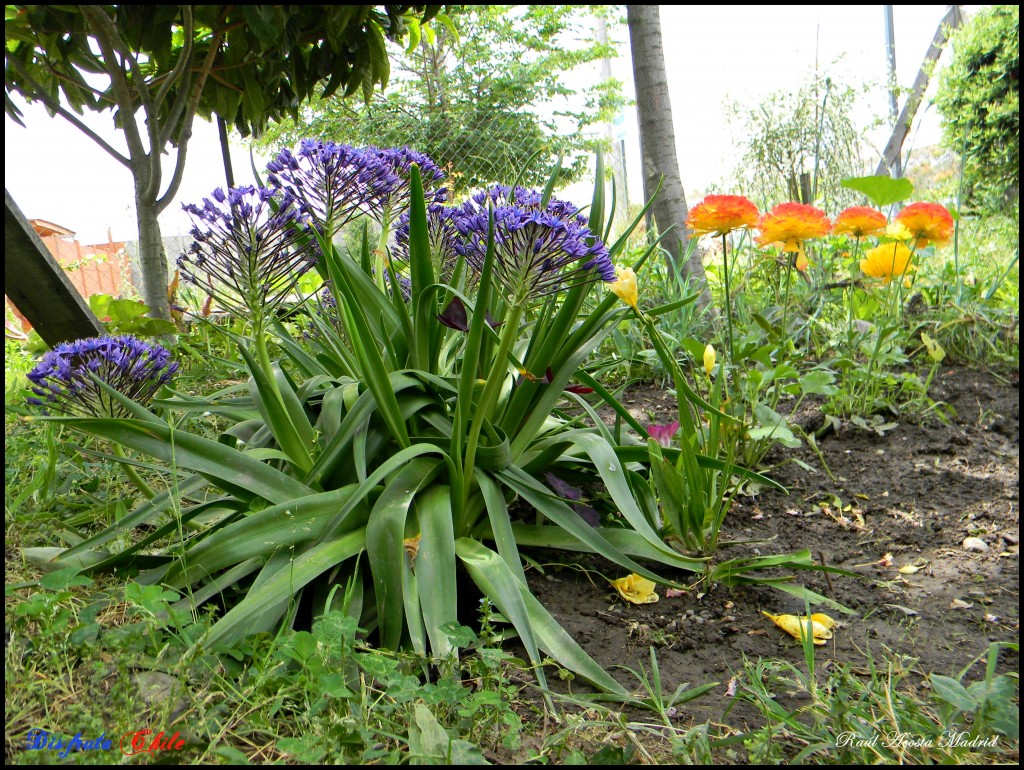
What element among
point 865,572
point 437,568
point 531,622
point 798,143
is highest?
point 798,143

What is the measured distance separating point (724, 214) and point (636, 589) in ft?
3.48

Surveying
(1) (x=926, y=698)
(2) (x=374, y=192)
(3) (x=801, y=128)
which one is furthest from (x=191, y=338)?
(3) (x=801, y=128)

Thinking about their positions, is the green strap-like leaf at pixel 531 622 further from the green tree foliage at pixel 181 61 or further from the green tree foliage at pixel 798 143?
the green tree foliage at pixel 798 143

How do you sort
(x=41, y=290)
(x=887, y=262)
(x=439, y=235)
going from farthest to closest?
(x=887, y=262) → (x=41, y=290) → (x=439, y=235)

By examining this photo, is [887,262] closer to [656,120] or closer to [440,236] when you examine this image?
[656,120]

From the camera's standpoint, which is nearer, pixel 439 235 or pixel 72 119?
pixel 439 235

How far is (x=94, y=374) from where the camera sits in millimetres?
1431

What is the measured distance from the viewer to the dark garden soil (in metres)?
1.37

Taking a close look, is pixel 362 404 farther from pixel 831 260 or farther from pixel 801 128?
pixel 801 128

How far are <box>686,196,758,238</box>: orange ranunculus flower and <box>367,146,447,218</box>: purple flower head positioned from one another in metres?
0.73

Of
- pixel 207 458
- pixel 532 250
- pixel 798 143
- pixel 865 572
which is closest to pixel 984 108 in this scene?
pixel 798 143

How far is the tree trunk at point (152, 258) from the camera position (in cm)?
244

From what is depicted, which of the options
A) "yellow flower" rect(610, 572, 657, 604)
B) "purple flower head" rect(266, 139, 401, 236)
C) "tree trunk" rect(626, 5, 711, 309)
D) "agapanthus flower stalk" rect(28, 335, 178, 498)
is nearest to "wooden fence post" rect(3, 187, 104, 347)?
"agapanthus flower stalk" rect(28, 335, 178, 498)

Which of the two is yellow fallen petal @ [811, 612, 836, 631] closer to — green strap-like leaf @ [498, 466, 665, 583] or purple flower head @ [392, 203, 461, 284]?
green strap-like leaf @ [498, 466, 665, 583]
